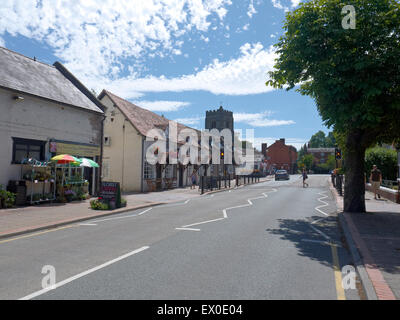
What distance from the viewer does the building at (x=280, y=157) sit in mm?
98000

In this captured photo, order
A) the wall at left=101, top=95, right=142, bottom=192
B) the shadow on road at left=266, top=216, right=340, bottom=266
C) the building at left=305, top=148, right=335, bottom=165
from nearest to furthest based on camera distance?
the shadow on road at left=266, top=216, right=340, bottom=266 < the wall at left=101, top=95, right=142, bottom=192 < the building at left=305, top=148, right=335, bottom=165

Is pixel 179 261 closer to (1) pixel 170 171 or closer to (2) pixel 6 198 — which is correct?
(2) pixel 6 198

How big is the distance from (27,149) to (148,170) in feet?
40.2

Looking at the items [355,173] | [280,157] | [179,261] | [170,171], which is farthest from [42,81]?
[280,157]

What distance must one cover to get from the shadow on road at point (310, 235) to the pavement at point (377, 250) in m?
0.47

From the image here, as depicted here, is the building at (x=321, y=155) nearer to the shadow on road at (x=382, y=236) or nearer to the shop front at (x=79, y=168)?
the shop front at (x=79, y=168)

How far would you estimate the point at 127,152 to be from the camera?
26500 mm

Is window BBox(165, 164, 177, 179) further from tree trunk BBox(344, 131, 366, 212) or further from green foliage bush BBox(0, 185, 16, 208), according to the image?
tree trunk BBox(344, 131, 366, 212)

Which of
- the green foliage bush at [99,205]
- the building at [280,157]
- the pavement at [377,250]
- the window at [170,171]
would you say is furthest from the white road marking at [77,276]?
the building at [280,157]

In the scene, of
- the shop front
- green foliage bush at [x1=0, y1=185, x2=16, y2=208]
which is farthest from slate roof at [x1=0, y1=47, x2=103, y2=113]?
green foliage bush at [x1=0, y1=185, x2=16, y2=208]

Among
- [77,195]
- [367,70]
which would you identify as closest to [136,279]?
[367,70]

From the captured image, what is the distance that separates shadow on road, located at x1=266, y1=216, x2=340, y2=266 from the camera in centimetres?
641

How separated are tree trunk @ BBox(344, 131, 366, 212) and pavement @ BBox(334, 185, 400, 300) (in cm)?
96
